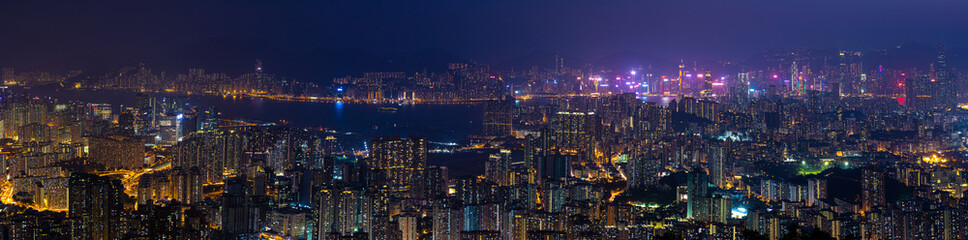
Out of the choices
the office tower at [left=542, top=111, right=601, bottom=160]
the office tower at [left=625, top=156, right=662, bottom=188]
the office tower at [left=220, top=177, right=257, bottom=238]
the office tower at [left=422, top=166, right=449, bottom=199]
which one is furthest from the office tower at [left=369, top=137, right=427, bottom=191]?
the office tower at [left=542, top=111, right=601, bottom=160]

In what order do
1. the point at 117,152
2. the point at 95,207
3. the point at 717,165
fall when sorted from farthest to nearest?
the point at 117,152 → the point at 717,165 → the point at 95,207

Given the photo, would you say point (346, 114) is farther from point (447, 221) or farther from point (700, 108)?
point (447, 221)

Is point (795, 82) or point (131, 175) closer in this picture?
point (131, 175)

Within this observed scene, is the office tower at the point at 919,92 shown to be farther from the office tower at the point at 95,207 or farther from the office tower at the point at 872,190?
the office tower at the point at 95,207

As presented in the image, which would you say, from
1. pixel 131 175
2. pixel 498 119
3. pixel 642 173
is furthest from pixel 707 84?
pixel 131 175

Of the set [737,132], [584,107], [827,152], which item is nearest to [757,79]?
[584,107]

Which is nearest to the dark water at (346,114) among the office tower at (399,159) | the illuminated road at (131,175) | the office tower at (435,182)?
the office tower at (399,159)

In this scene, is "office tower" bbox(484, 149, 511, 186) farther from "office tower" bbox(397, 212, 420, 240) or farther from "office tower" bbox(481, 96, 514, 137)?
"office tower" bbox(481, 96, 514, 137)
